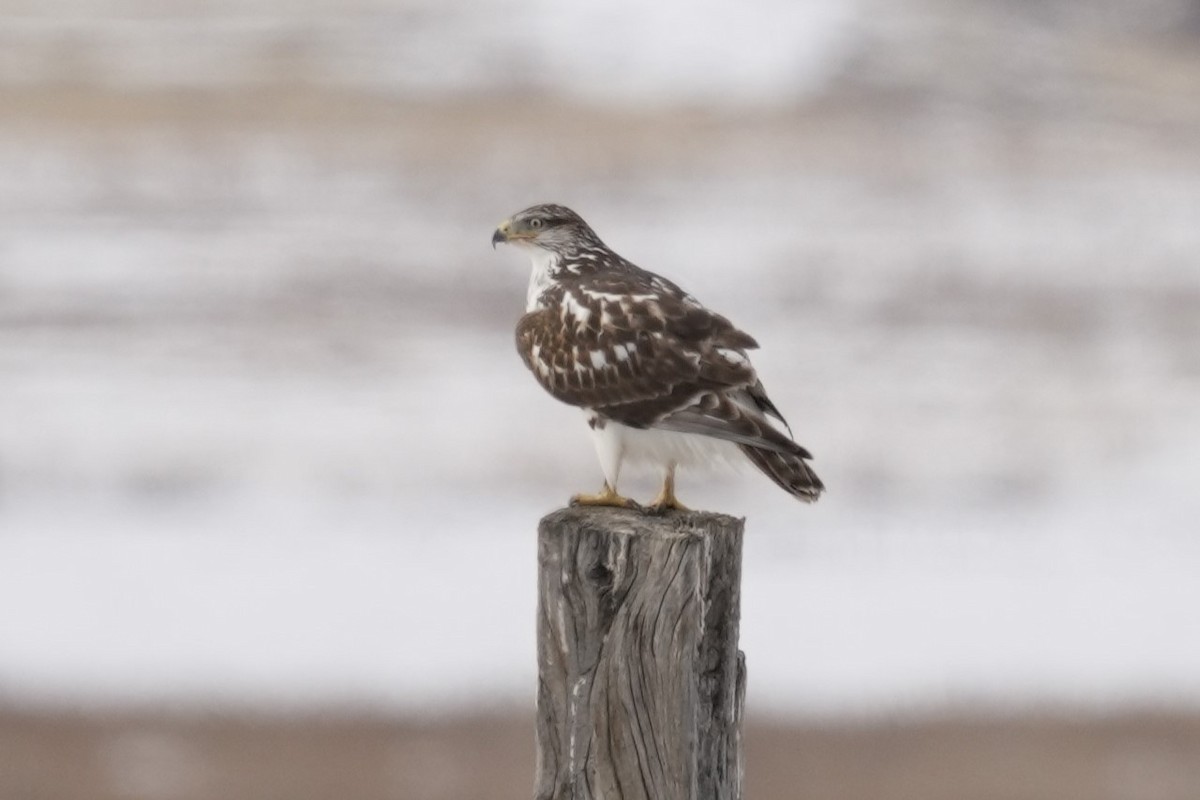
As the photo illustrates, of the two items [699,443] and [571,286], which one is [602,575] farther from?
[571,286]

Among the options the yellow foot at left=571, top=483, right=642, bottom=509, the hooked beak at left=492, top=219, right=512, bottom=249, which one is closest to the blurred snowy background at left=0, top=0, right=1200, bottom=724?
the yellow foot at left=571, top=483, right=642, bottom=509

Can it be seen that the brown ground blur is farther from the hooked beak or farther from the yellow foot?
the yellow foot

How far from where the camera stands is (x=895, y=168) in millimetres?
28672

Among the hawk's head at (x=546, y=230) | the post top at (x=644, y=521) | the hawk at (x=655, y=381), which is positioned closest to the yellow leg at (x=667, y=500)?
the hawk at (x=655, y=381)

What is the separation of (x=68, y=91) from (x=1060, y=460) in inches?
676

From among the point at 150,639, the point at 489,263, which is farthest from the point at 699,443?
the point at 489,263

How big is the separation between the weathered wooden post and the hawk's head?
6.95 feet

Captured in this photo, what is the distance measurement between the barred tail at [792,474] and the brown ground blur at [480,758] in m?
5.81

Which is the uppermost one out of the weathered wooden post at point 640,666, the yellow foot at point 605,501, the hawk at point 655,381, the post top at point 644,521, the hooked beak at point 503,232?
the hooked beak at point 503,232

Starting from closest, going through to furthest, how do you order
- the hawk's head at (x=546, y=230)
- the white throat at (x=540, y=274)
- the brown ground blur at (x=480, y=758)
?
1. the white throat at (x=540, y=274)
2. the hawk's head at (x=546, y=230)
3. the brown ground blur at (x=480, y=758)

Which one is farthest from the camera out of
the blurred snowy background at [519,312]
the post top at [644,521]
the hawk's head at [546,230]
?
the blurred snowy background at [519,312]

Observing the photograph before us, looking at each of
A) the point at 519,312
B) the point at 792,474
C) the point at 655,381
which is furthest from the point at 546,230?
the point at 519,312

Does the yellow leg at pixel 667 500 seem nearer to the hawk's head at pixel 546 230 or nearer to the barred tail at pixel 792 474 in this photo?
the barred tail at pixel 792 474

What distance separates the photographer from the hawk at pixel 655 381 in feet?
19.0
